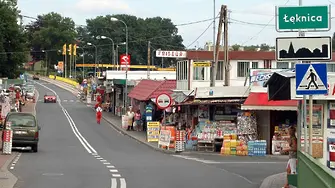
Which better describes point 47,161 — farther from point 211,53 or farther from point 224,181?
point 211,53

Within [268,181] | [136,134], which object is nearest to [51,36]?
[136,134]

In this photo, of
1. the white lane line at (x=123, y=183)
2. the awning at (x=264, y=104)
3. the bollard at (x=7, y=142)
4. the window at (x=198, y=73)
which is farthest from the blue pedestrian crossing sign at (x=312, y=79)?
the window at (x=198, y=73)

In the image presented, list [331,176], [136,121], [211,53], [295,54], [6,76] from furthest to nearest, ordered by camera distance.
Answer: [6,76]
[136,121]
[211,53]
[295,54]
[331,176]

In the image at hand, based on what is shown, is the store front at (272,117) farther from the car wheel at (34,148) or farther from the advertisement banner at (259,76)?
the car wheel at (34,148)

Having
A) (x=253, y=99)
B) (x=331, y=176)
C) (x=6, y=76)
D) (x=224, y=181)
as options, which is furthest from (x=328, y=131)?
(x=6, y=76)

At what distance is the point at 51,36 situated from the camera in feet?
564

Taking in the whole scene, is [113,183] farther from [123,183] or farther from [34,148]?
[34,148]

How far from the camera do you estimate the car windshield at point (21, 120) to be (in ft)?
105

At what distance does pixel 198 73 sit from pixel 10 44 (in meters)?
25.2

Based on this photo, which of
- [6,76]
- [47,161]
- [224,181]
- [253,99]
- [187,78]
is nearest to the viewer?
[224,181]

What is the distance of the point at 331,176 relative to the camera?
24.6ft

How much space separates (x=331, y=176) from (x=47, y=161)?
64.8 feet

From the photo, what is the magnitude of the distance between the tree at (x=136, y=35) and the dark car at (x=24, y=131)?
127m

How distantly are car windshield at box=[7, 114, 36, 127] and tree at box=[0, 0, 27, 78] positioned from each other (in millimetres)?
31673
